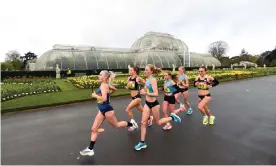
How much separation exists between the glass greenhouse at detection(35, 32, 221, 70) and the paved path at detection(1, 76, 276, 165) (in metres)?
28.4

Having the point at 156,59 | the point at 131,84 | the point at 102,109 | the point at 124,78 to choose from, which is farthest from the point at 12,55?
the point at 102,109

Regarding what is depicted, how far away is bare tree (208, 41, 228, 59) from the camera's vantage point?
83.8 meters

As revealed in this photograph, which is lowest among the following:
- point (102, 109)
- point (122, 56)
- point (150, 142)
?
point (150, 142)

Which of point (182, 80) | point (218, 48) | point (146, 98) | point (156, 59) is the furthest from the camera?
point (218, 48)

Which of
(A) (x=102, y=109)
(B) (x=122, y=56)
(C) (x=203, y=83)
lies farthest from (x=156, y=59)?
(A) (x=102, y=109)

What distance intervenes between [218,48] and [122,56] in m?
57.3

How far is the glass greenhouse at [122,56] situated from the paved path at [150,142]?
2842 centimetres

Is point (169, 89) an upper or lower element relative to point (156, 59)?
lower

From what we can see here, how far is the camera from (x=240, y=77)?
30734mm

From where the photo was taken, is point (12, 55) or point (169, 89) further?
point (12, 55)

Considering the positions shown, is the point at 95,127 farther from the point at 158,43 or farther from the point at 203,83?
the point at 158,43

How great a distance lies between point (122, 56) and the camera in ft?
141

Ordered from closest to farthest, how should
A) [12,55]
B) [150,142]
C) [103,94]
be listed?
1. [103,94]
2. [150,142]
3. [12,55]

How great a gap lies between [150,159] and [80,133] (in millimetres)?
2775
